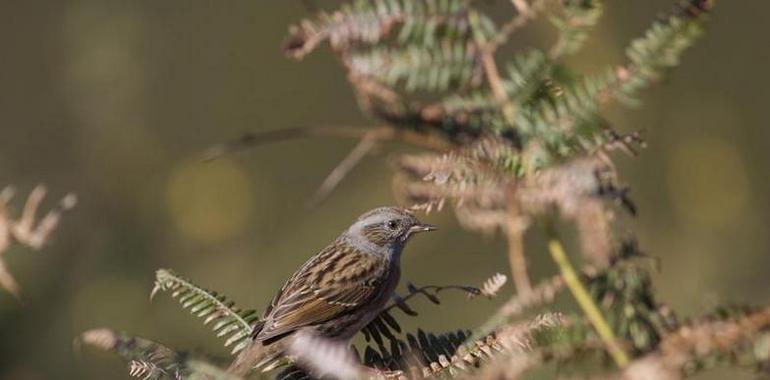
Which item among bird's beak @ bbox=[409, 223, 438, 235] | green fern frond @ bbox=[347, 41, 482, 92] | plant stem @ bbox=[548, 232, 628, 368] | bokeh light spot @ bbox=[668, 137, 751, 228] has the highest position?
green fern frond @ bbox=[347, 41, 482, 92]

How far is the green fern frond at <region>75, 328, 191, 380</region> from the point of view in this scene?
5.14ft

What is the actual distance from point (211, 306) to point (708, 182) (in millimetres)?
3185

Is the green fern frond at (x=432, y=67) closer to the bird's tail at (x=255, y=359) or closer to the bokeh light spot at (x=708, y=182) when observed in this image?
the bird's tail at (x=255, y=359)

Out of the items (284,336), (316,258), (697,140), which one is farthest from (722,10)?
(284,336)

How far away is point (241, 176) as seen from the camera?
603cm

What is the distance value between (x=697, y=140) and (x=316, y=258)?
1.60 m

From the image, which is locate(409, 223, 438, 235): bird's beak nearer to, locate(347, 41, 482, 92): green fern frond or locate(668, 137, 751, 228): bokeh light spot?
locate(668, 137, 751, 228): bokeh light spot

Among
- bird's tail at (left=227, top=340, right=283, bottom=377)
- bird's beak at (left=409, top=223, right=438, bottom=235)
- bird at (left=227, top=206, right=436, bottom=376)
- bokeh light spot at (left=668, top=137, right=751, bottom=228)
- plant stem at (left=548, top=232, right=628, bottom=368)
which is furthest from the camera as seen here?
bokeh light spot at (left=668, top=137, right=751, bottom=228)

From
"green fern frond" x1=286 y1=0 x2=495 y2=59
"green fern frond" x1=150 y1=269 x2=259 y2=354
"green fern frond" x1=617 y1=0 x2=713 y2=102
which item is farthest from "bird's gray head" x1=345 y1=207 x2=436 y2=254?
"green fern frond" x1=617 y1=0 x2=713 y2=102

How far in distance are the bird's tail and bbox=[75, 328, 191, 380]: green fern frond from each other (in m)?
0.31

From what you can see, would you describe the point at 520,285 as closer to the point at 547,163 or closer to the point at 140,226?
the point at 547,163

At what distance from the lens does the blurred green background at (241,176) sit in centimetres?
460

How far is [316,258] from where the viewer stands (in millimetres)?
4219

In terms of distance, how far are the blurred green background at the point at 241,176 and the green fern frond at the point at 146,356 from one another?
185cm
